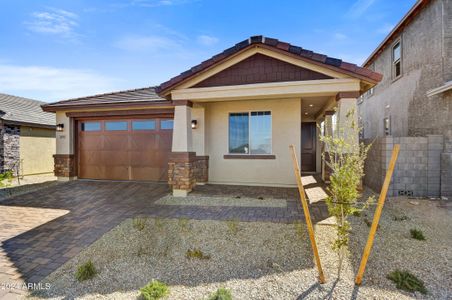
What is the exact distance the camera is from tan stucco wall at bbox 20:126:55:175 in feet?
40.4

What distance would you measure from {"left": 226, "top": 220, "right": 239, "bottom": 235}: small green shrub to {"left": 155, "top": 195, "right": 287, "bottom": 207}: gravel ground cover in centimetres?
130

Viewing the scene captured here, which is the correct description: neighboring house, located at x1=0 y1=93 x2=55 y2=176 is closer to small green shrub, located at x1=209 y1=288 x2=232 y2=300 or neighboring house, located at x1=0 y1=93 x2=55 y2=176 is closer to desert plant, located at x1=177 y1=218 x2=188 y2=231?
desert plant, located at x1=177 y1=218 x2=188 y2=231

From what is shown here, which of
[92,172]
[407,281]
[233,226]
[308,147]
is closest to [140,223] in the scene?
[233,226]

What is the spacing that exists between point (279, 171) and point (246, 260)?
522 centimetres

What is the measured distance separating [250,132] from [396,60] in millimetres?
8471

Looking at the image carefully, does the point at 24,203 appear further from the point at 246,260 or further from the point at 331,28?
the point at 331,28

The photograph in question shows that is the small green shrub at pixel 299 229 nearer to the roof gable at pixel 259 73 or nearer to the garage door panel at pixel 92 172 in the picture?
the roof gable at pixel 259 73

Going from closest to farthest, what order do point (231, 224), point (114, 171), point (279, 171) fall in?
point (231, 224), point (279, 171), point (114, 171)

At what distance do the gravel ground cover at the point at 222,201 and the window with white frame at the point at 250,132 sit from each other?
7.91 feet

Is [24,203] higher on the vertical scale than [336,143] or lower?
lower

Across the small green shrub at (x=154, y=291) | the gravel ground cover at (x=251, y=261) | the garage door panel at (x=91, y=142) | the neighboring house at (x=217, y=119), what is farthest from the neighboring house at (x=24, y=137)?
the small green shrub at (x=154, y=291)

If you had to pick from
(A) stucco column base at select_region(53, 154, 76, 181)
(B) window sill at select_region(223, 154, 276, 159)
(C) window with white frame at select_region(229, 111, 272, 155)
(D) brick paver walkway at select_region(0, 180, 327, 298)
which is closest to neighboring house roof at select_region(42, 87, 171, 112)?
(A) stucco column base at select_region(53, 154, 76, 181)

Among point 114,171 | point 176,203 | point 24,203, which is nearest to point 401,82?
point 176,203

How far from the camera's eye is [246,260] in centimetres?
356
